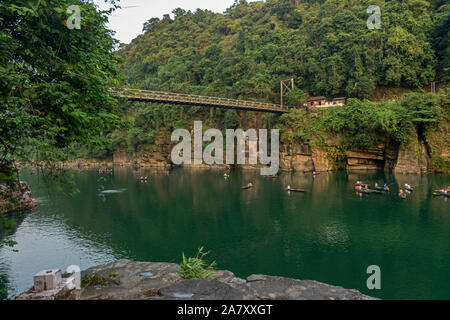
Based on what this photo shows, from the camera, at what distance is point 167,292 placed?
4.05m

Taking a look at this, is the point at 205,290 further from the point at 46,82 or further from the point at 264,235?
the point at 264,235

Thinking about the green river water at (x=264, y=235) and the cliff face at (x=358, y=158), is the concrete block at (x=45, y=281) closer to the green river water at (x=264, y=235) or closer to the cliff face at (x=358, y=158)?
the green river water at (x=264, y=235)

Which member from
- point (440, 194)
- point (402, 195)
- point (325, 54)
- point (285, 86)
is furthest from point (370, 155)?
point (325, 54)

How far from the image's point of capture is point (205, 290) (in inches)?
159

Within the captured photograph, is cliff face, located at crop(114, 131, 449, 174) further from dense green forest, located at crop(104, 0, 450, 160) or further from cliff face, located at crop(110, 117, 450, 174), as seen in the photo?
dense green forest, located at crop(104, 0, 450, 160)

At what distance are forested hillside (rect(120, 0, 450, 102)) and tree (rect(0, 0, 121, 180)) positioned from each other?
34.7m

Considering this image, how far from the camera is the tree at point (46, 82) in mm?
4094

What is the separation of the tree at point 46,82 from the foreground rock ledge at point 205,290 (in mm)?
2296

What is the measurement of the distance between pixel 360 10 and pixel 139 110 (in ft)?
132

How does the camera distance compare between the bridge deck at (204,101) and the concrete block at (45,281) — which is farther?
the bridge deck at (204,101)

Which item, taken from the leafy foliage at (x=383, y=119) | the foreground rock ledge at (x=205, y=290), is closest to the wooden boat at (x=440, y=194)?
the leafy foliage at (x=383, y=119)

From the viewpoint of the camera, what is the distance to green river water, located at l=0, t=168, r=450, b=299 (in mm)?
9508

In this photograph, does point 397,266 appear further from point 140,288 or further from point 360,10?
point 360,10

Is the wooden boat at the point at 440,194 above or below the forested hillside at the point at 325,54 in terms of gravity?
below
